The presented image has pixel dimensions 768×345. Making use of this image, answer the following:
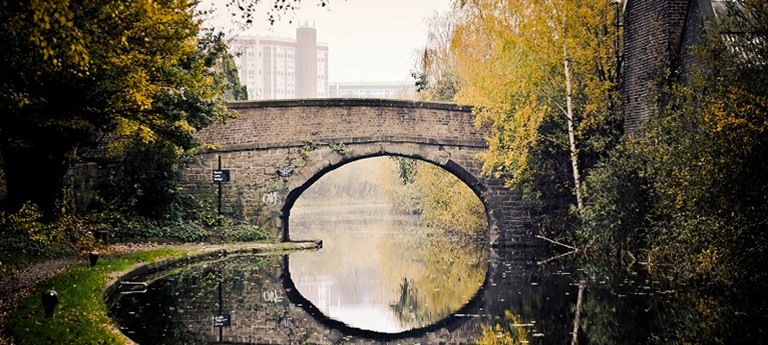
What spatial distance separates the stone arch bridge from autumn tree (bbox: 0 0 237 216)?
465 cm

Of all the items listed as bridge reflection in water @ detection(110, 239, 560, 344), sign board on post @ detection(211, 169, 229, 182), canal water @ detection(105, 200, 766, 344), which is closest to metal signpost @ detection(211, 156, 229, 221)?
sign board on post @ detection(211, 169, 229, 182)

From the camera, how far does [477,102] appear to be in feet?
66.8

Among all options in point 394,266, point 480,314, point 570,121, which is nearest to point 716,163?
point 480,314

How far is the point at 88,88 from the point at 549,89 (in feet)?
34.3

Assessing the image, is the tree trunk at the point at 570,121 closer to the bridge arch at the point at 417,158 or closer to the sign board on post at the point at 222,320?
the bridge arch at the point at 417,158

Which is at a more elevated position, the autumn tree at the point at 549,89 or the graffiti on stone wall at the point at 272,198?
the autumn tree at the point at 549,89

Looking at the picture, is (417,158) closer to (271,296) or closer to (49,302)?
(271,296)

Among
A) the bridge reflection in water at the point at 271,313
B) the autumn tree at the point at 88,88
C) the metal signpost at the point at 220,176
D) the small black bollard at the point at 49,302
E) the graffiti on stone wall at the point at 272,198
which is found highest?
the autumn tree at the point at 88,88

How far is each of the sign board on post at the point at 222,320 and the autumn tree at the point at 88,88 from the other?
12.2 ft

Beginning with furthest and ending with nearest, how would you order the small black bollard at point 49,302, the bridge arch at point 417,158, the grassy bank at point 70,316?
the bridge arch at point 417,158, the small black bollard at point 49,302, the grassy bank at point 70,316

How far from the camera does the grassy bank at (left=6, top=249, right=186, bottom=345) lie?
7675mm

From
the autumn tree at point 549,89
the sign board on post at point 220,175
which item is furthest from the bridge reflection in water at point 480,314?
the sign board on post at point 220,175

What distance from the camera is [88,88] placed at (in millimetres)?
13336

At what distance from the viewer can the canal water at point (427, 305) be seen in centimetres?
929
